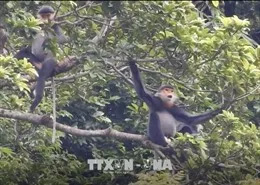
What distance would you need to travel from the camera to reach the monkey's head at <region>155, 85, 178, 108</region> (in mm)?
6090

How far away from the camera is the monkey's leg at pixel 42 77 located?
5805mm

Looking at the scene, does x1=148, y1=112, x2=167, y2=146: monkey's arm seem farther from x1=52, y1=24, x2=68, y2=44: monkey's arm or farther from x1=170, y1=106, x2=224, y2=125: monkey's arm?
x1=52, y1=24, x2=68, y2=44: monkey's arm

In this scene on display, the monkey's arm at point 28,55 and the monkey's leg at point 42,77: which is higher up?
the monkey's arm at point 28,55

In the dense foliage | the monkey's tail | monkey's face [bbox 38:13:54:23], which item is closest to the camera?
the dense foliage

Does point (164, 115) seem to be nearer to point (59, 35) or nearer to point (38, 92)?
point (38, 92)

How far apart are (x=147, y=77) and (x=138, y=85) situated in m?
0.24

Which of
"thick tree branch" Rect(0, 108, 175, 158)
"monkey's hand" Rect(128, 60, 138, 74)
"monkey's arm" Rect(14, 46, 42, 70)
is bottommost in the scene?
"thick tree branch" Rect(0, 108, 175, 158)

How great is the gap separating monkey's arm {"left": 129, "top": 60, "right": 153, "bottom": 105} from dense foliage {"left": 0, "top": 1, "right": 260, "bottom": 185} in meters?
0.09

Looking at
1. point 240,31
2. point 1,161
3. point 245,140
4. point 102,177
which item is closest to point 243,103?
point 245,140

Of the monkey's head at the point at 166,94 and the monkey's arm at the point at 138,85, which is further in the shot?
the monkey's head at the point at 166,94

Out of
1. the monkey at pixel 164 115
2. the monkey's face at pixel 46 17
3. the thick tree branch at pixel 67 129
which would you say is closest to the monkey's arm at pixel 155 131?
the monkey at pixel 164 115

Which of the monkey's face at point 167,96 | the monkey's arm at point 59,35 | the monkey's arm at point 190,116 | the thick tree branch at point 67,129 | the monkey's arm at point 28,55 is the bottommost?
the thick tree branch at point 67,129

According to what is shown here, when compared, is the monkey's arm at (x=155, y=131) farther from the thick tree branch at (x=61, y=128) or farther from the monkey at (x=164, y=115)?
the thick tree branch at (x=61, y=128)

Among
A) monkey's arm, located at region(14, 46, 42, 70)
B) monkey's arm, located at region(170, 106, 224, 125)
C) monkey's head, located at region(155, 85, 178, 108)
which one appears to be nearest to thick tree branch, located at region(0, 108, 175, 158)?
monkey's arm, located at region(170, 106, 224, 125)
